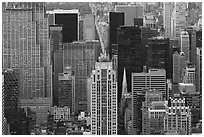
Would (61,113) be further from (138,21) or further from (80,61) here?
(138,21)

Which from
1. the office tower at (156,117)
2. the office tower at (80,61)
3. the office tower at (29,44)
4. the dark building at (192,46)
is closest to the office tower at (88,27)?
the office tower at (80,61)

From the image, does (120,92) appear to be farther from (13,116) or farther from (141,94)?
(13,116)

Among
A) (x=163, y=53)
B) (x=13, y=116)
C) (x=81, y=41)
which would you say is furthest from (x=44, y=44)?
(x=13, y=116)

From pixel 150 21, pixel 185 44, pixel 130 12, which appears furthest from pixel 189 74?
pixel 130 12

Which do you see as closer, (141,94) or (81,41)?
(141,94)

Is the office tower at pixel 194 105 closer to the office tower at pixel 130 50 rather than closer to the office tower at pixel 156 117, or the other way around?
the office tower at pixel 156 117
